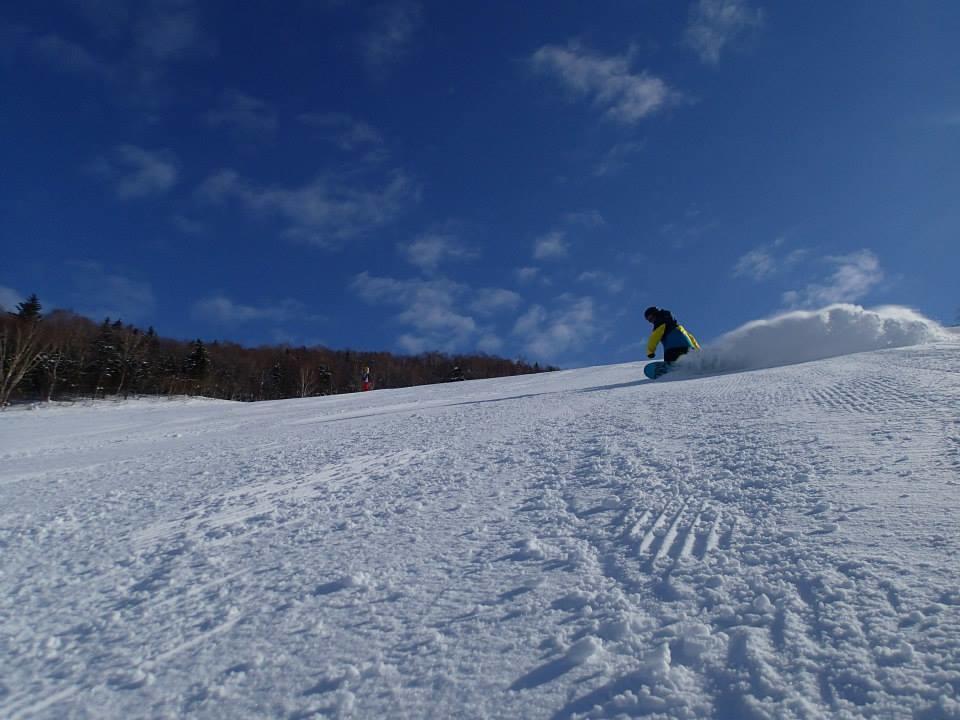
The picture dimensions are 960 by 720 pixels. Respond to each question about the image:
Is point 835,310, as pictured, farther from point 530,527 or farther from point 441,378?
point 441,378

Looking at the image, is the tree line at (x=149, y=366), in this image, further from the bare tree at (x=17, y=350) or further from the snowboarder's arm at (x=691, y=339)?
the snowboarder's arm at (x=691, y=339)

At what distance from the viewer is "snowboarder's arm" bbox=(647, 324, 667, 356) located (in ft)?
35.8

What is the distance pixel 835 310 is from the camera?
402 inches

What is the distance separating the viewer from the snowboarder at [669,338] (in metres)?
10.8

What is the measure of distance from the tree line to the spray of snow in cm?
1773

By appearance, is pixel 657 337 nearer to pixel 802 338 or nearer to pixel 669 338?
pixel 669 338

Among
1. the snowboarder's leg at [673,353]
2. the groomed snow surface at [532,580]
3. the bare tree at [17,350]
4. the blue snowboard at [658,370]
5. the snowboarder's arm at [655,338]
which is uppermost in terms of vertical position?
the bare tree at [17,350]

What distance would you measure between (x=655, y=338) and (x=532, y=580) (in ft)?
30.5

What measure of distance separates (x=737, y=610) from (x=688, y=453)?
2.20m

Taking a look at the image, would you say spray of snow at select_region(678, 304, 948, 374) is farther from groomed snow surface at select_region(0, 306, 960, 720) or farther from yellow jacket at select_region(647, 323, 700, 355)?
groomed snow surface at select_region(0, 306, 960, 720)

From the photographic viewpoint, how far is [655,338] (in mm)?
10922

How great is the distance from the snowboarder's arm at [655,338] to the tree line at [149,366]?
16524 millimetres

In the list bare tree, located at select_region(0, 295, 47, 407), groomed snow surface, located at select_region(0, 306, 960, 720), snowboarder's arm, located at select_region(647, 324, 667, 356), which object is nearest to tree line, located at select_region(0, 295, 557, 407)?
bare tree, located at select_region(0, 295, 47, 407)

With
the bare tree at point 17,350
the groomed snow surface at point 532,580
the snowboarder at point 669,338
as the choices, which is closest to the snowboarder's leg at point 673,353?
the snowboarder at point 669,338
